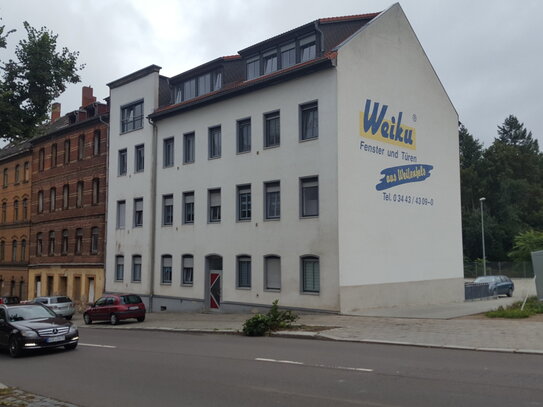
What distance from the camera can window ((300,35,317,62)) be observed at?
24.9 m

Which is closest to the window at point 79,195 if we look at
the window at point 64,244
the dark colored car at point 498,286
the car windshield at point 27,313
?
the window at point 64,244

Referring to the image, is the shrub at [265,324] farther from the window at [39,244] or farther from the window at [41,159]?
the window at [41,159]

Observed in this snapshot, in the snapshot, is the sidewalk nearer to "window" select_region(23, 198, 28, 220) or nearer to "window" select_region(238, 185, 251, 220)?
"window" select_region(238, 185, 251, 220)

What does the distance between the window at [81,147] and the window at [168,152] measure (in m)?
9.84

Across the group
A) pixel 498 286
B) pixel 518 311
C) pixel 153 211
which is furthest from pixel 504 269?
pixel 518 311

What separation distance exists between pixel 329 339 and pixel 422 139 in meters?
15.0

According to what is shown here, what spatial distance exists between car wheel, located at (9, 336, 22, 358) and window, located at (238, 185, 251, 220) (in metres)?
13.0

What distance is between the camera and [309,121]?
23.8m

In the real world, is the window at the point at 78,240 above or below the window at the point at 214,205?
below

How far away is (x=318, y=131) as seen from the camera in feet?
75.7

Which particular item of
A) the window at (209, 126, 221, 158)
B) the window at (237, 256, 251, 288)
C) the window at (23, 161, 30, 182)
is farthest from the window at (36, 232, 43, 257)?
the window at (237, 256, 251, 288)

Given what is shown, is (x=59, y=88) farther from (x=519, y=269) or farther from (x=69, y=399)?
(x=519, y=269)

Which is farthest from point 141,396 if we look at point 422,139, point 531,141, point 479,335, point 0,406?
point 531,141

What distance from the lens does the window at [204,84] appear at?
29844 millimetres
